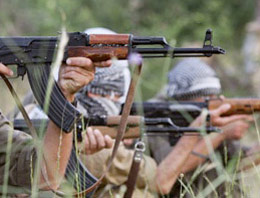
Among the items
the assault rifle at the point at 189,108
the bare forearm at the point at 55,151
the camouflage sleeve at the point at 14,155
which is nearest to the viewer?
the bare forearm at the point at 55,151

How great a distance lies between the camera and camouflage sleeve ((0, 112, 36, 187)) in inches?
132

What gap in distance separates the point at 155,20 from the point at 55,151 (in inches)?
412

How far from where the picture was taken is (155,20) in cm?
1344

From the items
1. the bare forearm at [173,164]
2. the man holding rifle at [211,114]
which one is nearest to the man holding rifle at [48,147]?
the bare forearm at [173,164]

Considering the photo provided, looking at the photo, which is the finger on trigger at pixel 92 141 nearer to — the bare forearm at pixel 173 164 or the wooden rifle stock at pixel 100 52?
the bare forearm at pixel 173 164

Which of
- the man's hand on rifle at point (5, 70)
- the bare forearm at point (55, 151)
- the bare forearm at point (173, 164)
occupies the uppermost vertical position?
the man's hand on rifle at point (5, 70)

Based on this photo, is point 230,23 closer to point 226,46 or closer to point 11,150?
point 226,46

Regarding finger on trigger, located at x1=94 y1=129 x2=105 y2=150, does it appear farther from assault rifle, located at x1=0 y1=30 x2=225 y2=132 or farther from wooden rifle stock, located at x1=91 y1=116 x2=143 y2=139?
assault rifle, located at x1=0 y1=30 x2=225 y2=132

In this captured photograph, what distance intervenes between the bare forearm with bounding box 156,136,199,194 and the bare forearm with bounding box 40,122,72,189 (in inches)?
61.0

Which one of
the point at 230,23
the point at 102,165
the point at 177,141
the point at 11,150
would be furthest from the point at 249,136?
the point at 230,23

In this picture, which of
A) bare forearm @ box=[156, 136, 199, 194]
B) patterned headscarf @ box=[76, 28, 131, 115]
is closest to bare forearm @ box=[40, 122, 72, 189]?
patterned headscarf @ box=[76, 28, 131, 115]

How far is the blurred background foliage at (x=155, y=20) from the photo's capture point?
11.5 meters

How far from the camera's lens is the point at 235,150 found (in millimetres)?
5395

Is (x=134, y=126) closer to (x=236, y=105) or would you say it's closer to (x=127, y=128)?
(x=127, y=128)
